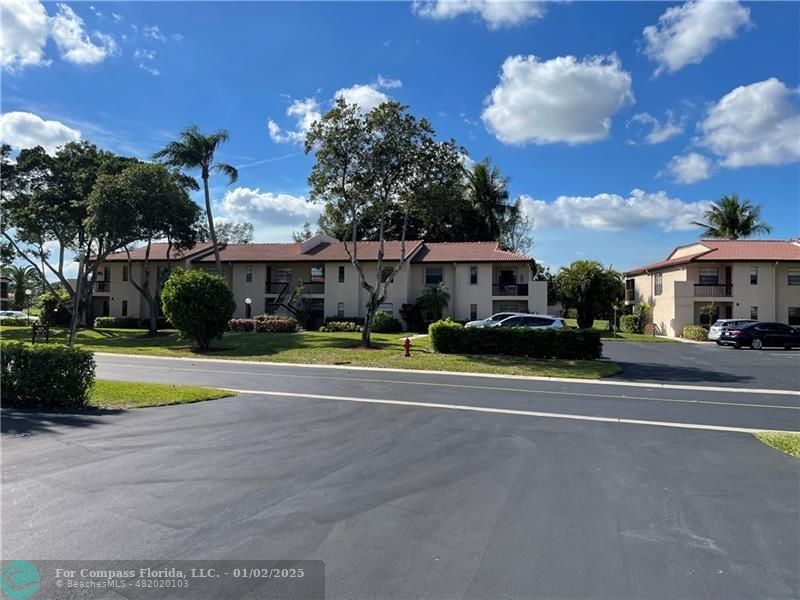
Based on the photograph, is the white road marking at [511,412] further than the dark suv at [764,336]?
No

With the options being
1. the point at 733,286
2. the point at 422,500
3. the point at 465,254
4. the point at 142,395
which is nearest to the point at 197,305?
the point at 142,395

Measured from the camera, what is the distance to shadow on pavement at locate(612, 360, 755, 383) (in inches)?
695

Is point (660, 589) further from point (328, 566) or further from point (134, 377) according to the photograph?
point (134, 377)

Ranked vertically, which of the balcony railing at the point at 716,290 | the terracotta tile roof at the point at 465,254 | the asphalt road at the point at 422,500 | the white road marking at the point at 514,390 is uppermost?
the terracotta tile roof at the point at 465,254

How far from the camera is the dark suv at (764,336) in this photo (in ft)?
103

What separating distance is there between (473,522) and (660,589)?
1.58 meters

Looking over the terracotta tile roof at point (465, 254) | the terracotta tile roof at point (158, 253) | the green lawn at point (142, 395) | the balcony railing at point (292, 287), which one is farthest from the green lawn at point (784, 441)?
the terracotta tile roof at point (158, 253)

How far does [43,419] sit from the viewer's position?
8844mm

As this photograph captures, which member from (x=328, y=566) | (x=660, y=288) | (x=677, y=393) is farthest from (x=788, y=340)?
(x=328, y=566)

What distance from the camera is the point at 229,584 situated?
3680 millimetres

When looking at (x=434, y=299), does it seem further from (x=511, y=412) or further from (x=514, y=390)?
(x=511, y=412)

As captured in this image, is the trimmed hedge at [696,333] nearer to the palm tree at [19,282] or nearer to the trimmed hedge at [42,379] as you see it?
the trimmed hedge at [42,379]

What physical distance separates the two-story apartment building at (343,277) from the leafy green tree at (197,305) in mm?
14390

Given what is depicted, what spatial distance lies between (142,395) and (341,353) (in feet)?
44.1
